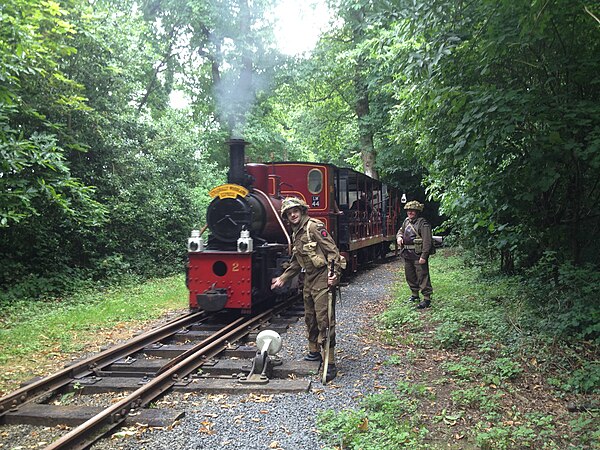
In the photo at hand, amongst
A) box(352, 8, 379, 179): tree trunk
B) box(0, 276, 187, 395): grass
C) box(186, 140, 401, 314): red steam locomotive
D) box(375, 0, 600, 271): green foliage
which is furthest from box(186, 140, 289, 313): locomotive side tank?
box(352, 8, 379, 179): tree trunk

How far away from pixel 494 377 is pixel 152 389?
3231 mm

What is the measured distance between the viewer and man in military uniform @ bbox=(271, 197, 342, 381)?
18.3 ft

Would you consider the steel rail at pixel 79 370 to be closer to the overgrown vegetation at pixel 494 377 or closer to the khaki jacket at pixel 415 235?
the overgrown vegetation at pixel 494 377

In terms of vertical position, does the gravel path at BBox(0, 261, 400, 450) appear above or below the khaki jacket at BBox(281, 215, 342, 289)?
below

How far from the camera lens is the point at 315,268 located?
565cm

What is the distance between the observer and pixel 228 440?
3.93 m

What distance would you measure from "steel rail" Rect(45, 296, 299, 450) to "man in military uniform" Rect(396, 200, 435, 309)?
2827mm

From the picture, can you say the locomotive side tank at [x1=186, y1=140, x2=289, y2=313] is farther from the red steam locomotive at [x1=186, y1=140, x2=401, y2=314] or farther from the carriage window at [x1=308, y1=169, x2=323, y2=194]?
the carriage window at [x1=308, y1=169, x2=323, y2=194]

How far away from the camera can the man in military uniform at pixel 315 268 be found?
18.3ft

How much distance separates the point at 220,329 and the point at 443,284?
5.49 metres

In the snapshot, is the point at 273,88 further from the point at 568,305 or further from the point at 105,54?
the point at 568,305

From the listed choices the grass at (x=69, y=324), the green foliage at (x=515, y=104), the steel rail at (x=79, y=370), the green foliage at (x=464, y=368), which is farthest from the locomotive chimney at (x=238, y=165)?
the green foliage at (x=464, y=368)

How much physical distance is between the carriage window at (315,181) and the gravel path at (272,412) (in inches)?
181

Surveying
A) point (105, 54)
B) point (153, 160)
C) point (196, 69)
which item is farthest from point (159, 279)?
point (196, 69)
